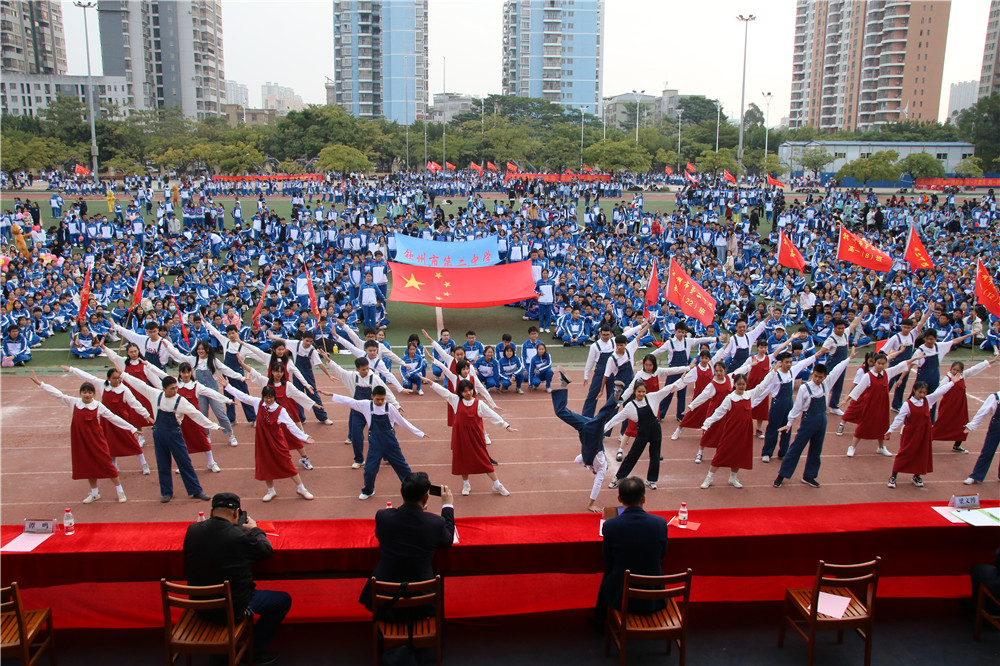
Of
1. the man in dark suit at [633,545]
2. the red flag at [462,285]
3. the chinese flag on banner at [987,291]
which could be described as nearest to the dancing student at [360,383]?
the man in dark suit at [633,545]

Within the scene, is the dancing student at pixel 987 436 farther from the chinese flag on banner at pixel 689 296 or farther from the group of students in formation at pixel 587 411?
the chinese flag on banner at pixel 689 296

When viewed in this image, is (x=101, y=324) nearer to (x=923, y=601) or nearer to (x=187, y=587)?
(x=187, y=587)

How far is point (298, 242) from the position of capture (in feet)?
76.6

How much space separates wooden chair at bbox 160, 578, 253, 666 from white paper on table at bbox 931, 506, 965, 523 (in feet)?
16.0

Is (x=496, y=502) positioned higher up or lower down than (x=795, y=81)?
lower down

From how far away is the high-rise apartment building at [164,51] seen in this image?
87.7 m

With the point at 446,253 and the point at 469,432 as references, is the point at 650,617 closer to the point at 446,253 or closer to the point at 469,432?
the point at 469,432

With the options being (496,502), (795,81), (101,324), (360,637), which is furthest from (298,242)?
(795,81)

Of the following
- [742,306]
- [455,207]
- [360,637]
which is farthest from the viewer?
[455,207]

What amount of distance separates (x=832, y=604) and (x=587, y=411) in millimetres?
5193

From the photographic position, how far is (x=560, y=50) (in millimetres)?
104938

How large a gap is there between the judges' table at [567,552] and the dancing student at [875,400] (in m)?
3.89

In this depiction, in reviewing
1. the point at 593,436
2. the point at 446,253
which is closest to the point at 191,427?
the point at 593,436

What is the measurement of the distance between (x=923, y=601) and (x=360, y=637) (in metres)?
4.08
